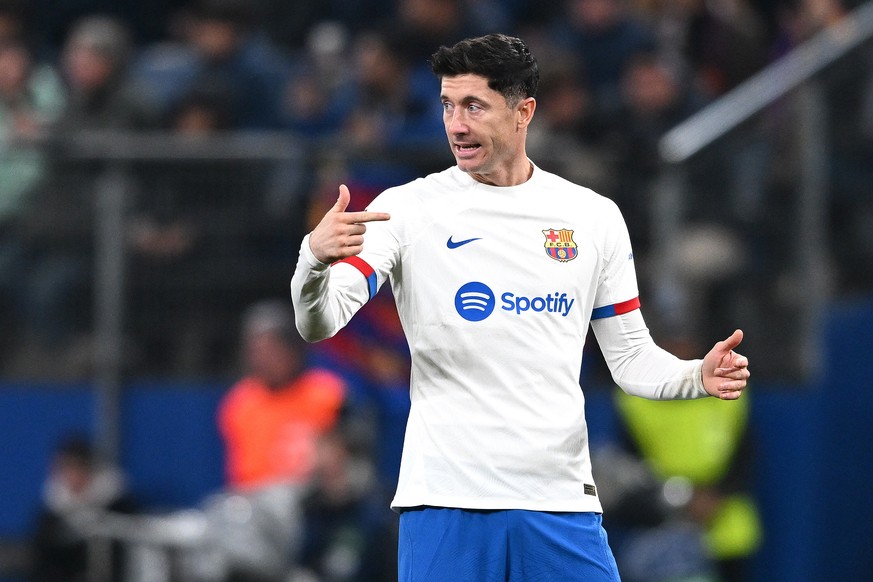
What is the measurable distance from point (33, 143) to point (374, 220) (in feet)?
18.0

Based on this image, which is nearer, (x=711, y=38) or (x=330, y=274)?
(x=330, y=274)

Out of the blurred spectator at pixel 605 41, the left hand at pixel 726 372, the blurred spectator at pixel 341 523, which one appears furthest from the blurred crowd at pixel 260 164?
the left hand at pixel 726 372

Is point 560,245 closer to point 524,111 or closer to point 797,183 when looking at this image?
point 524,111

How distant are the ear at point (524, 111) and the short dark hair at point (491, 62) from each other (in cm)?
3

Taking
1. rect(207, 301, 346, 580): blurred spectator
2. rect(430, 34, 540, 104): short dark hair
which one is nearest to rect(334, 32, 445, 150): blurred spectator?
rect(207, 301, 346, 580): blurred spectator

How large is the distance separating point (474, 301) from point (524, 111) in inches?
23.1

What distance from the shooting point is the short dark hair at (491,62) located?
14.3ft

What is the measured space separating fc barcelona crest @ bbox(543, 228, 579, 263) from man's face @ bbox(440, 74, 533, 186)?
252mm

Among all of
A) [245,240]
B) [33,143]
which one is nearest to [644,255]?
[245,240]

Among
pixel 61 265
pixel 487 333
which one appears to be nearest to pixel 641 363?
pixel 487 333

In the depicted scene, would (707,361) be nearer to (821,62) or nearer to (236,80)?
(821,62)

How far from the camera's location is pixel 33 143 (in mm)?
9047

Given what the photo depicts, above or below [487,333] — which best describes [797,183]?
above

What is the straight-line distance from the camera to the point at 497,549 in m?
4.25
